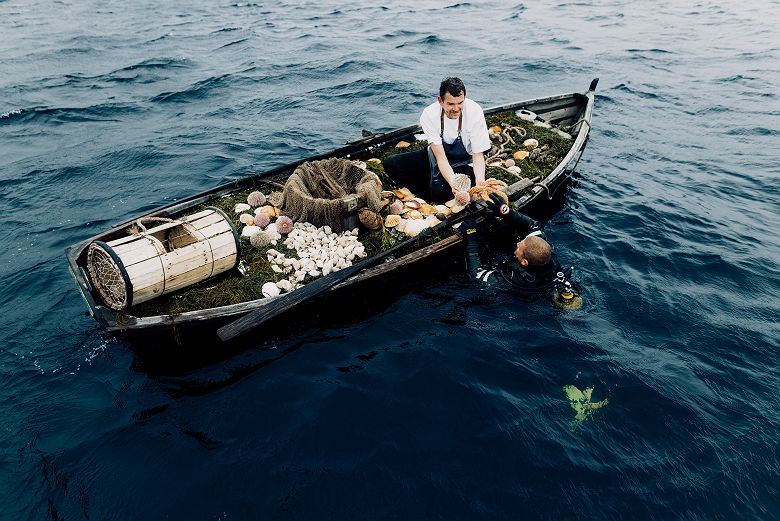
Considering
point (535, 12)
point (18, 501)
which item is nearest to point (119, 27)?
point (535, 12)

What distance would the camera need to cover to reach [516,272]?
8289 mm

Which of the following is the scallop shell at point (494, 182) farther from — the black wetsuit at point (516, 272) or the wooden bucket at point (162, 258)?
the wooden bucket at point (162, 258)

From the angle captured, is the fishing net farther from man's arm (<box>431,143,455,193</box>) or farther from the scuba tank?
the scuba tank

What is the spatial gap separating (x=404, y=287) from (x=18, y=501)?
6.21m

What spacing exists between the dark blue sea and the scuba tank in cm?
35

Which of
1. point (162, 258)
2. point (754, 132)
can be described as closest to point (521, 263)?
point (162, 258)

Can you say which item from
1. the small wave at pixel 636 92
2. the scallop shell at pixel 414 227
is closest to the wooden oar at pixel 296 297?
the scallop shell at pixel 414 227

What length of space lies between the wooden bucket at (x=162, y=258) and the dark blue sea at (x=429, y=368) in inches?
54.8

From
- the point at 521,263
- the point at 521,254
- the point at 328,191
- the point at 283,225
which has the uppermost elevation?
the point at 328,191

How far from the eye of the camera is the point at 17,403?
23.6 ft

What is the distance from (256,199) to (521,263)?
505 centimetres

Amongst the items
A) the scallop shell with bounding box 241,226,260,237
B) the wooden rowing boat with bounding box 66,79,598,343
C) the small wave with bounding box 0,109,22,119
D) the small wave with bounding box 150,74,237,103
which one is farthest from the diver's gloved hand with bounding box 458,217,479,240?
the small wave with bounding box 0,109,22,119

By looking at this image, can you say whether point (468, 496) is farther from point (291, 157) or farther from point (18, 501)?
point (291, 157)

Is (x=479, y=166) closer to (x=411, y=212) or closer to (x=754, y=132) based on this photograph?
(x=411, y=212)
